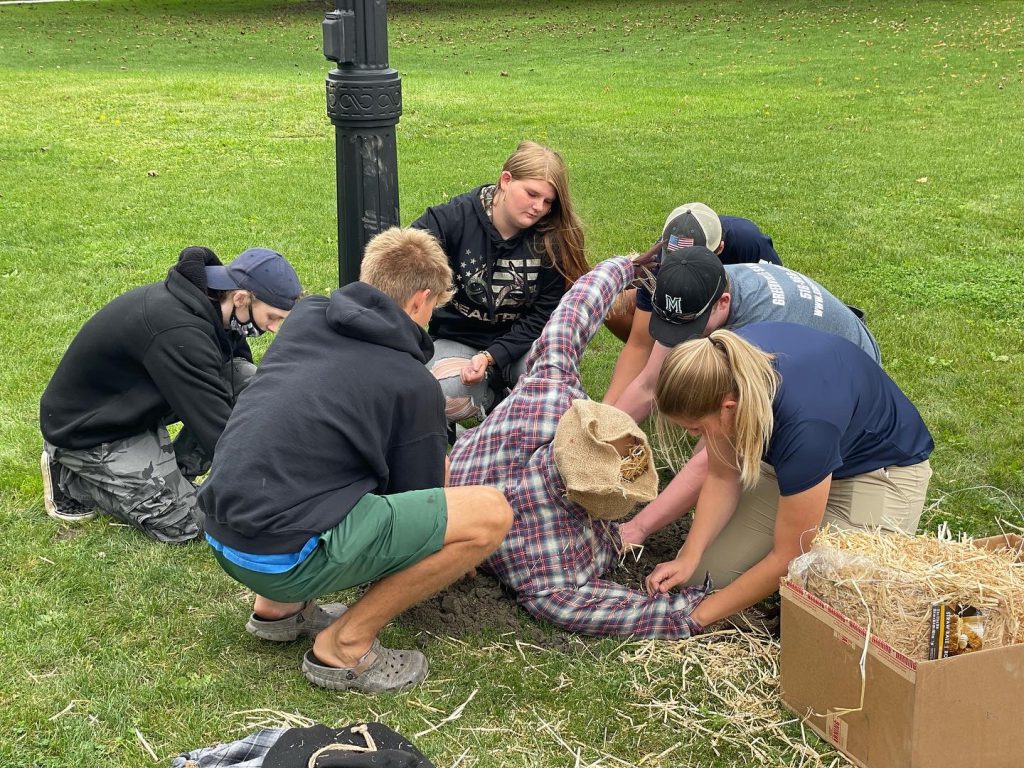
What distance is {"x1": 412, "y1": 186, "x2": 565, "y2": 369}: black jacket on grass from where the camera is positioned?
210 inches

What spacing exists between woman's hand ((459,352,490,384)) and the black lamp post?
112 cm

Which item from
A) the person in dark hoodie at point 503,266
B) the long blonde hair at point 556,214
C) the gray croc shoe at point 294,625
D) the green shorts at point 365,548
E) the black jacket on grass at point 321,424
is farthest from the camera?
the person in dark hoodie at point 503,266

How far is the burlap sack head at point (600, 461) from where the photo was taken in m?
3.53

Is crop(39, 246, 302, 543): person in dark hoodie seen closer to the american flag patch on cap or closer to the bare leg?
the bare leg

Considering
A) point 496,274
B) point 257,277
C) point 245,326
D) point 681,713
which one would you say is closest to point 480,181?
point 496,274

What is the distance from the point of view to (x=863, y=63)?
1934 cm

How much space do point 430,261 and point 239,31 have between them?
25.1m

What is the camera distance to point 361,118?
398 cm

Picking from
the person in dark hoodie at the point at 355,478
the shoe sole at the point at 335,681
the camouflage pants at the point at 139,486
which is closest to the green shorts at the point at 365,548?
the person in dark hoodie at the point at 355,478

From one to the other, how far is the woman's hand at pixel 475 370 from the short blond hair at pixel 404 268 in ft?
Result: 5.16

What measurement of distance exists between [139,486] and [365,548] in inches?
62.6

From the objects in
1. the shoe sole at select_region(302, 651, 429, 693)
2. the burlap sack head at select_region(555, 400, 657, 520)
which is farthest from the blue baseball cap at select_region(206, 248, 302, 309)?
the shoe sole at select_region(302, 651, 429, 693)

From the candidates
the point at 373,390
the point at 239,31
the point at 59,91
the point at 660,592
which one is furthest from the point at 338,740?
the point at 239,31

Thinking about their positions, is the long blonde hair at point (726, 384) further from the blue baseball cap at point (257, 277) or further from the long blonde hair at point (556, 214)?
the long blonde hair at point (556, 214)
